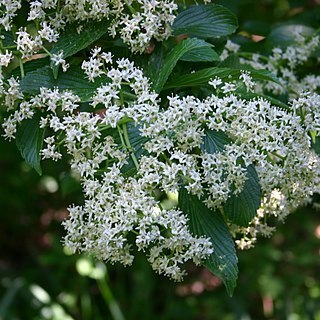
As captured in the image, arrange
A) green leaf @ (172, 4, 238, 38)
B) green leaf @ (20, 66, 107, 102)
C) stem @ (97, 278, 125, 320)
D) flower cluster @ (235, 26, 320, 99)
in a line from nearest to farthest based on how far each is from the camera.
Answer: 1. green leaf @ (20, 66, 107, 102)
2. green leaf @ (172, 4, 238, 38)
3. flower cluster @ (235, 26, 320, 99)
4. stem @ (97, 278, 125, 320)

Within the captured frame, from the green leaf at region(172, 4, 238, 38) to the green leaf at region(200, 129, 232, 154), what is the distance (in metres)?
0.26

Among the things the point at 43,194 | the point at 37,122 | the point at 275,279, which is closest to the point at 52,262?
the point at 43,194

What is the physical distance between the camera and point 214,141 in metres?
1.12

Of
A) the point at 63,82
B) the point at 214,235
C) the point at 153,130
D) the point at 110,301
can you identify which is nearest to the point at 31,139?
the point at 63,82

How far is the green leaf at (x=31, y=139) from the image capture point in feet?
3.85

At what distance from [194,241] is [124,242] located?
0.12m

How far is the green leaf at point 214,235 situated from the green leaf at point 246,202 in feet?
0.11

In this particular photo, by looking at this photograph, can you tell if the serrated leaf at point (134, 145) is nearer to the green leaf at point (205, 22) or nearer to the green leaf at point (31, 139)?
the green leaf at point (31, 139)

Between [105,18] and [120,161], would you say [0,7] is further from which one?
[120,161]

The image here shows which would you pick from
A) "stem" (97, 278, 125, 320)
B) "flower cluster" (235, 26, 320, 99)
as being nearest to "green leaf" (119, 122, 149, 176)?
"flower cluster" (235, 26, 320, 99)

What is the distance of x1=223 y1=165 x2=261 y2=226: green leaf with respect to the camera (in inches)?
45.1

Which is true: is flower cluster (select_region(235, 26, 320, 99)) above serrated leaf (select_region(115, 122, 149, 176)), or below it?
below

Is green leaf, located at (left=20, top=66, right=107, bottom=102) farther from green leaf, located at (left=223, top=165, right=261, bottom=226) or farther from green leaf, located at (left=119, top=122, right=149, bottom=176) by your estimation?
green leaf, located at (left=223, top=165, right=261, bottom=226)

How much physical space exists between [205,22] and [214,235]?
443mm
